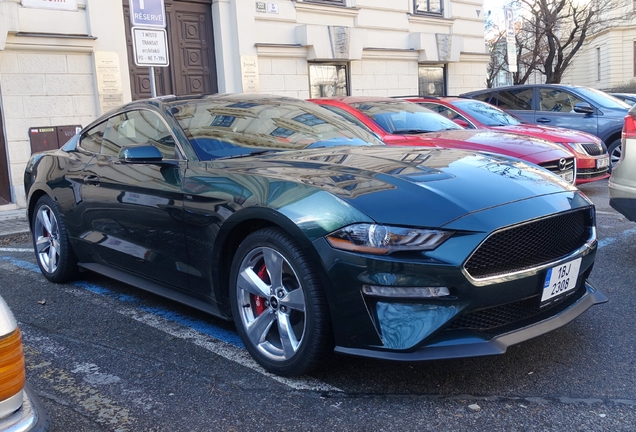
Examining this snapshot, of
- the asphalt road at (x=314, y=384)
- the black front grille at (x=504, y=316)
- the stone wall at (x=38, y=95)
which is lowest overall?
the asphalt road at (x=314, y=384)

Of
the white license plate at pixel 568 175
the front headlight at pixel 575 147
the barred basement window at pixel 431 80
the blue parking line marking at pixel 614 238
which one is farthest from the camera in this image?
the barred basement window at pixel 431 80

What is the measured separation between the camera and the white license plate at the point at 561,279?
3006 millimetres

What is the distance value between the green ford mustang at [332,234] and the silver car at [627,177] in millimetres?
1614

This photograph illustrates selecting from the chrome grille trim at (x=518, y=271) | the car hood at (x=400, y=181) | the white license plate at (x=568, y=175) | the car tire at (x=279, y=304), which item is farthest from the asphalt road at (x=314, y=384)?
the white license plate at (x=568, y=175)

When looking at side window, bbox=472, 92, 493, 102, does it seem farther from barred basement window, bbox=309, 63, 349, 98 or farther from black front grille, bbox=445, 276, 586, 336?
black front grille, bbox=445, 276, 586, 336

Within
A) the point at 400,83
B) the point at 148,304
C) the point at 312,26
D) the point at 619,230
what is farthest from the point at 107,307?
the point at 400,83

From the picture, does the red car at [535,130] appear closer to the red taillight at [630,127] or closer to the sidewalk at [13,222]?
the red taillight at [630,127]

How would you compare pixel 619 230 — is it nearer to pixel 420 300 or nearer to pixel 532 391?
pixel 532 391

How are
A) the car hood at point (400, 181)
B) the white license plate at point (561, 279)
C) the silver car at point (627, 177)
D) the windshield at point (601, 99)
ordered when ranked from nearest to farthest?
the car hood at point (400, 181) → the white license plate at point (561, 279) → the silver car at point (627, 177) → the windshield at point (601, 99)

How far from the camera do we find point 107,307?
4590 mm

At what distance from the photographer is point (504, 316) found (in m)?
2.93

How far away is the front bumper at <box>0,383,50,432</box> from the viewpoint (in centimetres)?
193

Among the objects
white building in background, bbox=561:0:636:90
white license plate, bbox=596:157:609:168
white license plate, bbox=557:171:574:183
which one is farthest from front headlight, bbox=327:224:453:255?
white building in background, bbox=561:0:636:90

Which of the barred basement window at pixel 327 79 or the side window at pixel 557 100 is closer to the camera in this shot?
the side window at pixel 557 100
